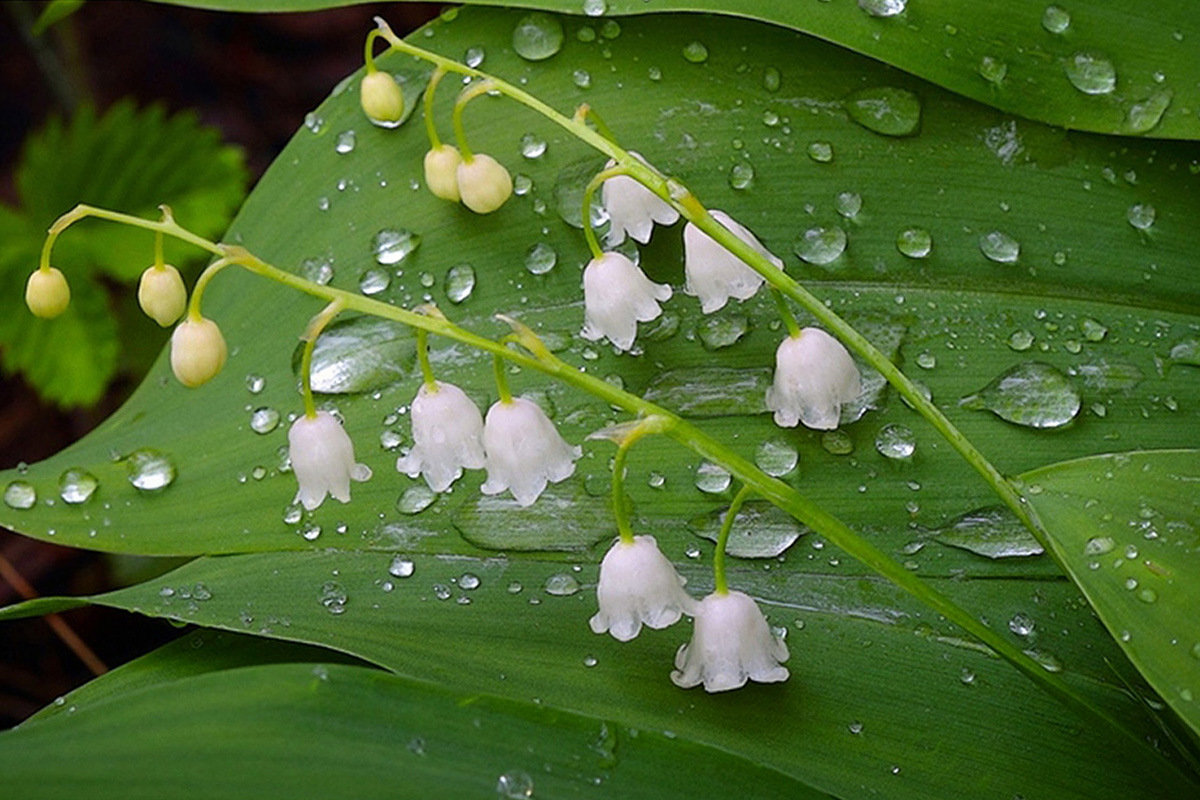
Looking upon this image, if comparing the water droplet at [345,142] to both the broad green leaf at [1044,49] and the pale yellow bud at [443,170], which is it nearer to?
the pale yellow bud at [443,170]

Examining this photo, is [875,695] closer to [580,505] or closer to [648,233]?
[580,505]

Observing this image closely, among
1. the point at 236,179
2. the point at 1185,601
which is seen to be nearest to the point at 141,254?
the point at 236,179

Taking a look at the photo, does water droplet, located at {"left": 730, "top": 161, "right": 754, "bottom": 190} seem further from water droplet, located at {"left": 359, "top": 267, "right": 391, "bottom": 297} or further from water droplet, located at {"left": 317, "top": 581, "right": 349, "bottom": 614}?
water droplet, located at {"left": 317, "top": 581, "right": 349, "bottom": 614}

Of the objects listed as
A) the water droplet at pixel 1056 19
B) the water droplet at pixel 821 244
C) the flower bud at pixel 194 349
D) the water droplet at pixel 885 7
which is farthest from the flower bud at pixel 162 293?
the water droplet at pixel 1056 19

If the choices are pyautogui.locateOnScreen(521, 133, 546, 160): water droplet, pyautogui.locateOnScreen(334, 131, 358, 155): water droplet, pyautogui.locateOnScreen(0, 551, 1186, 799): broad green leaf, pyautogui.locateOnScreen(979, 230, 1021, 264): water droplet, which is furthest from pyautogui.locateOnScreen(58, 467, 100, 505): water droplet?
pyautogui.locateOnScreen(979, 230, 1021, 264): water droplet

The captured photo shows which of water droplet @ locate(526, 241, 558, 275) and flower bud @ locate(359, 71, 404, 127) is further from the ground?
flower bud @ locate(359, 71, 404, 127)

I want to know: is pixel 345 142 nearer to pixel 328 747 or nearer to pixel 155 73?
pixel 328 747
